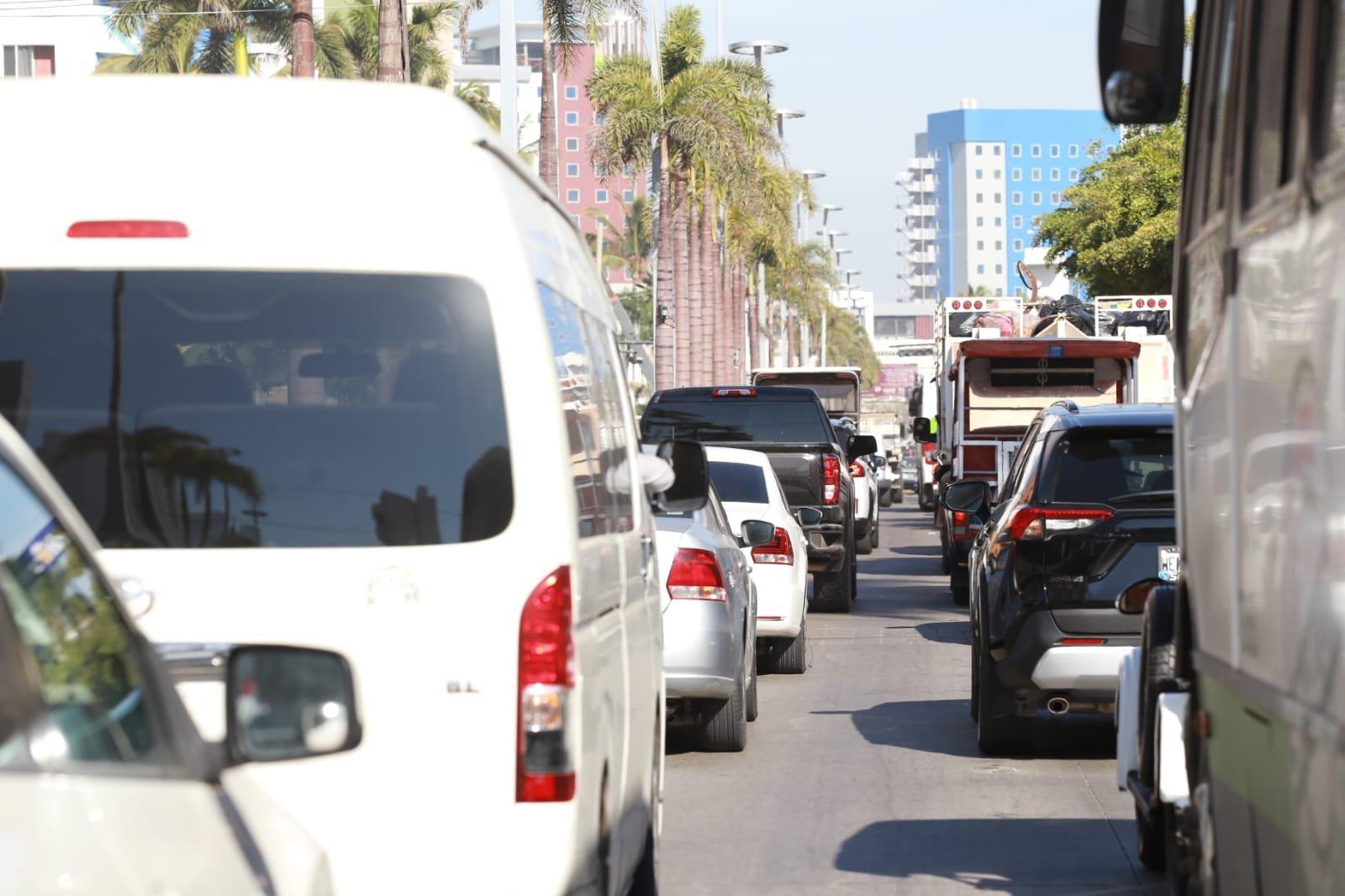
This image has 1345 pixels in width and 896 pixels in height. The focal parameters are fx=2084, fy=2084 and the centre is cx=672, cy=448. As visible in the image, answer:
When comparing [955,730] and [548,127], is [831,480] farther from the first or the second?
[548,127]

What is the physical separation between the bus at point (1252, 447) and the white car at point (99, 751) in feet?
6.11

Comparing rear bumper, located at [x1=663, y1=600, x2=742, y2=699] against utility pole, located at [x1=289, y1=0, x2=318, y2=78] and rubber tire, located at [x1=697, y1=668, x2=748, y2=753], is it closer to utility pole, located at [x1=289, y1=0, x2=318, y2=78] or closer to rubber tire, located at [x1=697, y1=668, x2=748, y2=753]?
rubber tire, located at [x1=697, y1=668, x2=748, y2=753]

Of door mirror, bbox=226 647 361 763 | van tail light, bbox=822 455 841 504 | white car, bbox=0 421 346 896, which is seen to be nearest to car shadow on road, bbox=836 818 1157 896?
door mirror, bbox=226 647 361 763

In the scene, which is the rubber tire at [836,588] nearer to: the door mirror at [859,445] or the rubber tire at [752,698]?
the door mirror at [859,445]

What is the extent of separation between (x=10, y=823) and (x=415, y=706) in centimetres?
214

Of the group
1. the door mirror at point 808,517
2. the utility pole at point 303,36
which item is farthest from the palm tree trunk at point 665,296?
the door mirror at point 808,517

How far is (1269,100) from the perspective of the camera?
457cm

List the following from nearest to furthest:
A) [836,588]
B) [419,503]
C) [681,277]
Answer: [419,503], [836,588], [681,277]

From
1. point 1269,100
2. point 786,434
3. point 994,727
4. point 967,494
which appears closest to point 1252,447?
point 1269,100

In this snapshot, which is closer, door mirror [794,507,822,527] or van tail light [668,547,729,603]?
van tail light [668,547,729,603]

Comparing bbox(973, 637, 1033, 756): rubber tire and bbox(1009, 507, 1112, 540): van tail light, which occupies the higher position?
bbox(1009, 507, 1112, 540): van tail light

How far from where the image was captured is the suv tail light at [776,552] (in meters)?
14.7

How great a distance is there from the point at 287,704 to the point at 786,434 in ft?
54.6

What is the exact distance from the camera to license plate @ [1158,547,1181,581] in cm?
970
